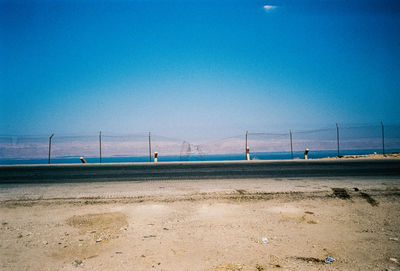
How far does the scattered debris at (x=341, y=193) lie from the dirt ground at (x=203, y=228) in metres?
0.02

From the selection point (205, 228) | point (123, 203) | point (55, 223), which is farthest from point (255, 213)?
point (55, 223)

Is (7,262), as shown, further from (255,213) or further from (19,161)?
(19,161)

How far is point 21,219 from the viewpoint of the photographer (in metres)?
4.77

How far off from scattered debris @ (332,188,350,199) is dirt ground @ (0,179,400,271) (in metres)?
0.02

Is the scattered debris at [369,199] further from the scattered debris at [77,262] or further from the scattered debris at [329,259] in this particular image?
the scattered debris at [77,262]

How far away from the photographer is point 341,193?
6195mm

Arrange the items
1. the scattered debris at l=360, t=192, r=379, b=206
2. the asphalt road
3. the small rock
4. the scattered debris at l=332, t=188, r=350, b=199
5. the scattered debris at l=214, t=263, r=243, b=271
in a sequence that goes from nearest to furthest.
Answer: the scattered debris at l=214, t=263, r=243, b=271 → the small rock → the scattered debris at l=360, t=192, r=379, b=206 → the scattered debris at l=332, t=188, r=350, b=199 → the asphalt road

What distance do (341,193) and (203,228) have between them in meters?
4.01

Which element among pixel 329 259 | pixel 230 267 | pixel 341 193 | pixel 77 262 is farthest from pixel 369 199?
pixel 77 262

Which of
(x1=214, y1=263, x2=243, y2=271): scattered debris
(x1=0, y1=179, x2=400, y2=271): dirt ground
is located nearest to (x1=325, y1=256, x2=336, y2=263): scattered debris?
(x1=0, y1=179, x2=400, y2=271): dirt ground

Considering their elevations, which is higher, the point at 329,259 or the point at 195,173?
the point at 195,173

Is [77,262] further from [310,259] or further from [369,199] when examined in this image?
[369,199]

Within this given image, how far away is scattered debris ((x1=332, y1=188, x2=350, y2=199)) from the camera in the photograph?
5.97 meters

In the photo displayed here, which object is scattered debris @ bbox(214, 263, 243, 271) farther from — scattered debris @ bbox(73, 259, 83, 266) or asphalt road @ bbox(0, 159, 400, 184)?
asphalt road @ bbox(0, 159, 400, 184)
